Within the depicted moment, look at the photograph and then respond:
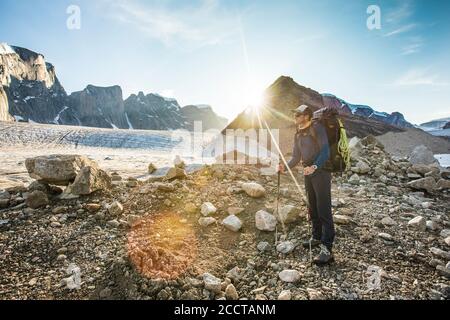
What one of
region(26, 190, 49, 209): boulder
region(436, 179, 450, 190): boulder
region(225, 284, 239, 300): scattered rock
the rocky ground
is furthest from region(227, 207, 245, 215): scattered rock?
region(436, 179, 450, 190): boulder

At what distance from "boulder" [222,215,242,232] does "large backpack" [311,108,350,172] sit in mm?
1719

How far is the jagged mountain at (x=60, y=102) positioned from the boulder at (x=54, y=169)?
490 feet

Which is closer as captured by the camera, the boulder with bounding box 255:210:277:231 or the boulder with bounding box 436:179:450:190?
the boulder with bounding box 255:210:277:231

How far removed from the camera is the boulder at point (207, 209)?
490cm

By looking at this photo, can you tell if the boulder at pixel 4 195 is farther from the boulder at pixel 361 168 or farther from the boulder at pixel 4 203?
the boulder at pixel 361 168

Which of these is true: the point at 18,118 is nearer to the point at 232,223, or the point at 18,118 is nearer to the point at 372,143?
the point at 372,143

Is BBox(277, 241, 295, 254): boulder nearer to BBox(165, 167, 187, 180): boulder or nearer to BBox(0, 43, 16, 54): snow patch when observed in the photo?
BBox(165, 167, 187, 180): boulder

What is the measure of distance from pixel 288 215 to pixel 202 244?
162 centimetres

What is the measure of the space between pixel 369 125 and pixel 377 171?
26545 millimetres

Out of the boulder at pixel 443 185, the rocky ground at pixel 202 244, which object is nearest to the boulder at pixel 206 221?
the rocky ground at pixel 202 244

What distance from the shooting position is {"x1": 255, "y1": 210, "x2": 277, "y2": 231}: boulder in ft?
14.8

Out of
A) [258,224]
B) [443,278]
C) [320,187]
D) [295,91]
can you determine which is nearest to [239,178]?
[258,224]
